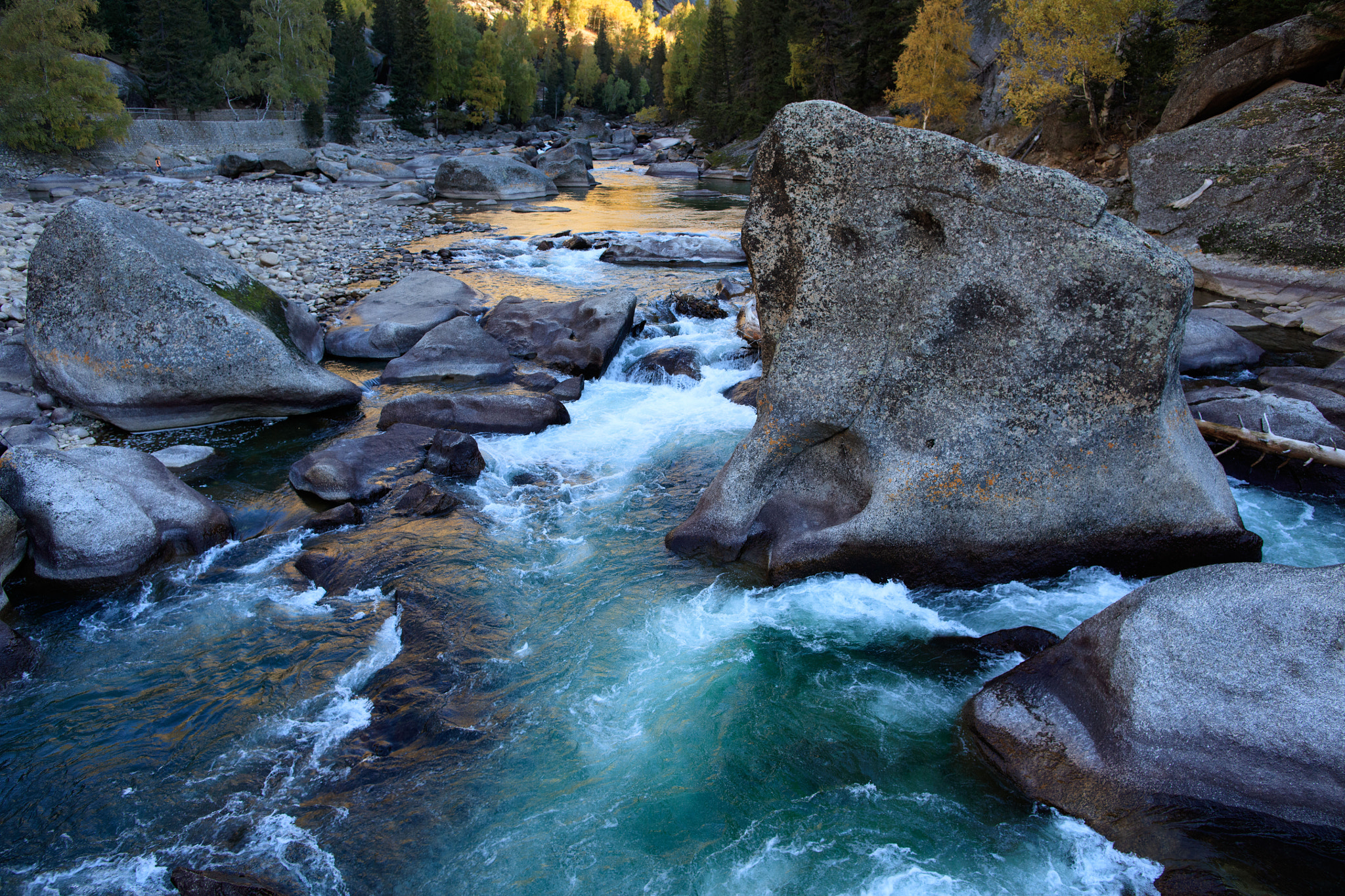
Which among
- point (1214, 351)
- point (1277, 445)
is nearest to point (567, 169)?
point (1214, 351)

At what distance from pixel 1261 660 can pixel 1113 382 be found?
2.87 metres

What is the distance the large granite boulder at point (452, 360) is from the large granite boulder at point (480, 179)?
1109 inches

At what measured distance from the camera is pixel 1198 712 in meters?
4.85

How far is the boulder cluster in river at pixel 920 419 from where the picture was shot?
4949 millimetres

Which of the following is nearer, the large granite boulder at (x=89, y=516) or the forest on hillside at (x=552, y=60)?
the large granite boulder at (x=89, y=516)

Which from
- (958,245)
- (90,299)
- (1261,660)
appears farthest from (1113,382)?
(90,299)

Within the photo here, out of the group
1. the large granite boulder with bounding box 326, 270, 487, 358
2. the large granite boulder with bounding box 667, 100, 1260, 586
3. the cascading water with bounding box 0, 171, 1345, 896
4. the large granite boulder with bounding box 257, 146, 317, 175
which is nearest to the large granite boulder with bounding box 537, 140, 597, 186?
the large granite boulder with bounding box 257, 146, 317, 175

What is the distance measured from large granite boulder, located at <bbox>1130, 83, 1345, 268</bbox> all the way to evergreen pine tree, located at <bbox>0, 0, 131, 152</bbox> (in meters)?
46.0

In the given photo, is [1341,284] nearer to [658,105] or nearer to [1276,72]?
[1276,72]

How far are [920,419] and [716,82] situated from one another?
7716cm

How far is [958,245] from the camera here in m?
7.13

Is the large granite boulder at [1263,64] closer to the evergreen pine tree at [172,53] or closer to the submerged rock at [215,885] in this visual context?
the submerged rock at [215,885]

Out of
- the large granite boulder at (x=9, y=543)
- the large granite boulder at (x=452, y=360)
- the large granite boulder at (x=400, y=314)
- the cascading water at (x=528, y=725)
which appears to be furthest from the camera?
the large granite boulder at (x=400, y=314)

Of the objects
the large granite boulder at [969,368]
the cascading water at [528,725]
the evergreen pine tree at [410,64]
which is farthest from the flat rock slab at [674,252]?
the evergreen pine tree at [410,64]
